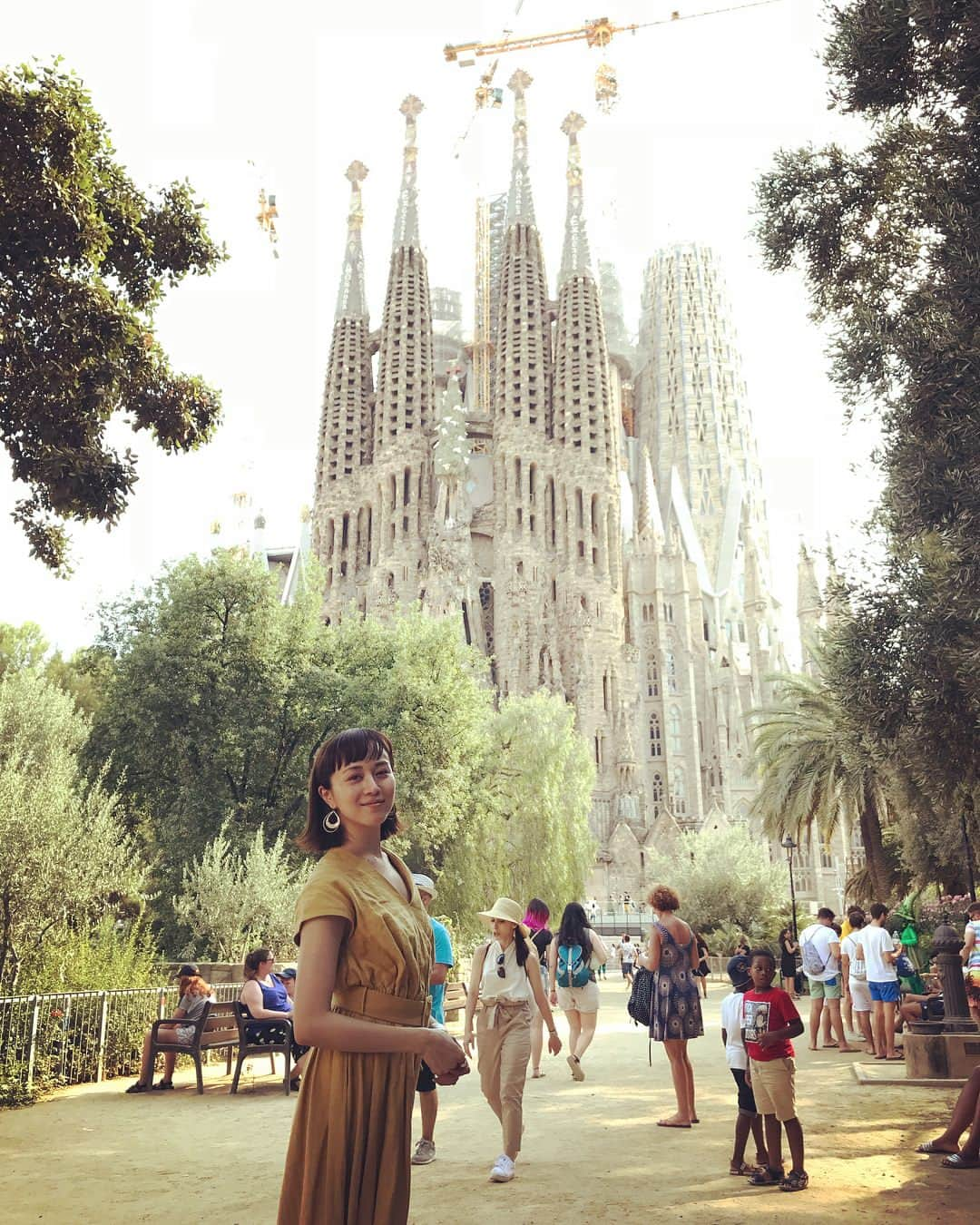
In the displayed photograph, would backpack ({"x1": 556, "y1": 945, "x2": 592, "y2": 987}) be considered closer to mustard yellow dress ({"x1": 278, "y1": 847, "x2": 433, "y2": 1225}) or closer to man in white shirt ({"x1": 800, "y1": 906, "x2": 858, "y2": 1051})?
man in white shirt ({"x1": 800, "y1": 906, "x2": 858, "y2": 1051})

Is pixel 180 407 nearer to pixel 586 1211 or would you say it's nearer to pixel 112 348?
pixel 112 348

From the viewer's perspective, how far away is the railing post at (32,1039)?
9406 mm

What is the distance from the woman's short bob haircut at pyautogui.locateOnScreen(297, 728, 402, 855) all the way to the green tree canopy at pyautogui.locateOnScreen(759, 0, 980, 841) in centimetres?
724

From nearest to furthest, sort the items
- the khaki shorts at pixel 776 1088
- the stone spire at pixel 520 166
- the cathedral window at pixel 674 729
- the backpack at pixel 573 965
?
the khaki shorts at pixel 776 1088, the backpack at pixel 573 965, the cathedral window at pixel 674 729, the stone spire at pixel 520 166

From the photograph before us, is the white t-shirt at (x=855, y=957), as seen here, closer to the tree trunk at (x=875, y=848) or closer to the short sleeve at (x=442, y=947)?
the short sleeve at (x=442, y=947)

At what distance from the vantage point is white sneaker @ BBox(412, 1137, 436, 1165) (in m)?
6.63

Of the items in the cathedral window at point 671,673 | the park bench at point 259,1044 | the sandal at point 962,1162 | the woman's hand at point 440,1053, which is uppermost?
the cathedral window at point 671,673

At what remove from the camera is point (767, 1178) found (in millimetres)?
5941

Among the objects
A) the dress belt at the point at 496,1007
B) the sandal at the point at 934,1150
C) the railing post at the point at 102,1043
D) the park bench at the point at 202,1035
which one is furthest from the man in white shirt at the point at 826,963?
the railing post at the point at 102,1043

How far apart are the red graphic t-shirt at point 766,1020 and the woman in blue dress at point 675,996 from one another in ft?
4.42

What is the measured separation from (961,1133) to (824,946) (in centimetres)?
568

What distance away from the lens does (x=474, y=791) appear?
24.4 m

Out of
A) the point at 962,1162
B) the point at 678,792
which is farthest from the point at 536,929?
the point at 678,792

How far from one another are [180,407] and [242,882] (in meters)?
7.32
